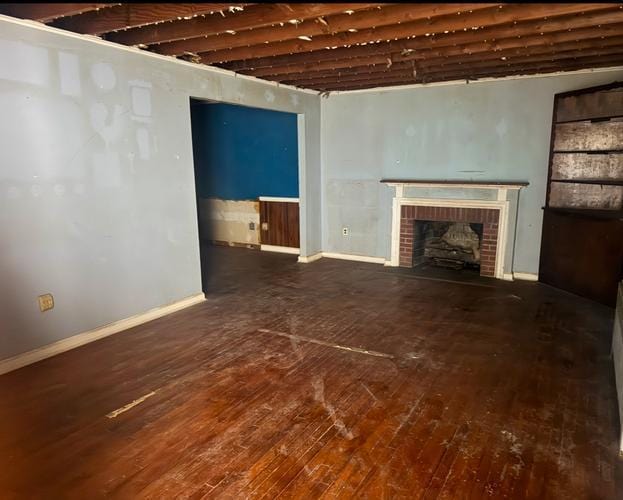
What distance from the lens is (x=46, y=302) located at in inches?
133

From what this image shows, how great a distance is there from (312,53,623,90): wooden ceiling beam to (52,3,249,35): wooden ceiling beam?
278 cm

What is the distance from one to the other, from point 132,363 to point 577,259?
4617mm

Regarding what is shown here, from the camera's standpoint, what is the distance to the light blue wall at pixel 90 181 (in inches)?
124

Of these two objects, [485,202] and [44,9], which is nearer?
[44,9]

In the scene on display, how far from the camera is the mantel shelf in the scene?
17.6 ft

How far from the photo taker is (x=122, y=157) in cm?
384

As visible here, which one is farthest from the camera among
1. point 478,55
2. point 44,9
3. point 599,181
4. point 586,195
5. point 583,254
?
point 586,195

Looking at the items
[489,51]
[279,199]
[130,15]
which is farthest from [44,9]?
[279,199]

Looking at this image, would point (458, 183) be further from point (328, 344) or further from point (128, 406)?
point (128, 406)

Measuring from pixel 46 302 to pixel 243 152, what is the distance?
4.71 metres

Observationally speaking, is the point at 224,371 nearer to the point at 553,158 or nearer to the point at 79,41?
the point at 79,41

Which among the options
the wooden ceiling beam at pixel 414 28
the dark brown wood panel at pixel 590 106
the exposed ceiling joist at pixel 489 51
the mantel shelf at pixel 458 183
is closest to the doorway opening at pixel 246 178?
the mantel shelf at pixel 458 183

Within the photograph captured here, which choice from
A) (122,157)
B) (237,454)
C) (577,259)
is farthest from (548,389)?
(122,157)

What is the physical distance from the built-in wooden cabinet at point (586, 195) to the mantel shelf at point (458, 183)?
429 millimetres
